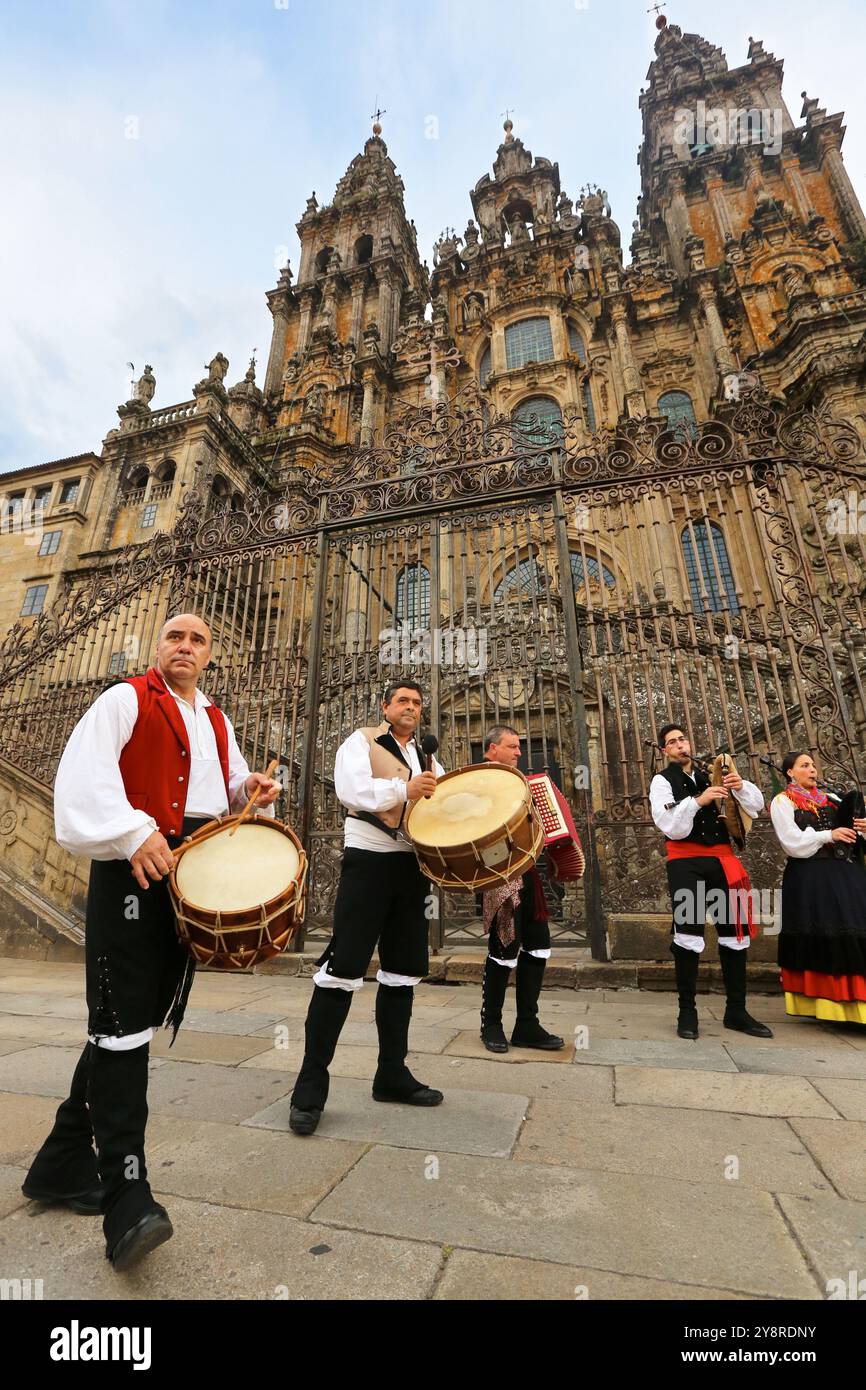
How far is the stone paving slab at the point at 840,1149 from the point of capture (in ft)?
7.52

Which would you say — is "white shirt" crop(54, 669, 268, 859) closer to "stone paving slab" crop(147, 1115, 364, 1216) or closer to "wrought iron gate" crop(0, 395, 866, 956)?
"stone paving slab" crop(147, 1115, 364, 1216)

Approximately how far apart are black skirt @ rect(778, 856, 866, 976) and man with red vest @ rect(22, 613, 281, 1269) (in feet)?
15.1

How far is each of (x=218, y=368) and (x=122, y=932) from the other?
29.9 m

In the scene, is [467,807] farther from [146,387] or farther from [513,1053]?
[146,387]

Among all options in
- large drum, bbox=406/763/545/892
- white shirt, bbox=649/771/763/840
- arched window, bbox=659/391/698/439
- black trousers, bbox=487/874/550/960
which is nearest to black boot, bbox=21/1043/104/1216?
large drum, bbox=406/763/545/892

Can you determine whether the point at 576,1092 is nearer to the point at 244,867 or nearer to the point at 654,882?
the point at 244,867

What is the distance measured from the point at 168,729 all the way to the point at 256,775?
0.50 m

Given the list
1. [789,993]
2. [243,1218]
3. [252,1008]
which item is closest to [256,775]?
[243,1218]

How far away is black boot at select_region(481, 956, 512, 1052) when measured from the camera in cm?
413

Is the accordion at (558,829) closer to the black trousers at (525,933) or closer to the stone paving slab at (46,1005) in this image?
the black trousers at (525,933)

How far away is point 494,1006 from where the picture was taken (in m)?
4.27

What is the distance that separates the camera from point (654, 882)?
23.5ft

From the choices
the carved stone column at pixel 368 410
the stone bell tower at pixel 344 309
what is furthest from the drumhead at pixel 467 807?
the stone bell tower at pixel 344 309

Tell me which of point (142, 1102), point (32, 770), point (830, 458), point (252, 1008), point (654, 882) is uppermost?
point (830, 458)
